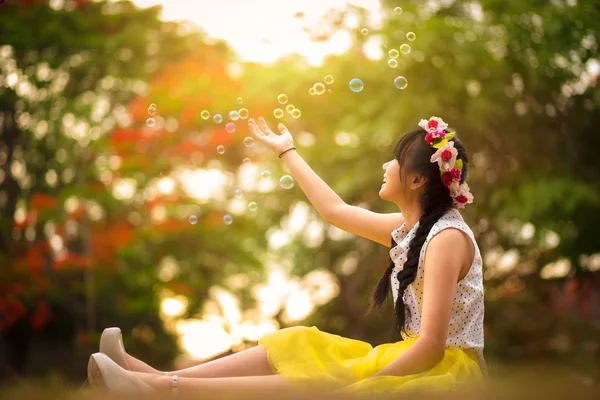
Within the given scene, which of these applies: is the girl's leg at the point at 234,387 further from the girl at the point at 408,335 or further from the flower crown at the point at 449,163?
the flower crown at the point at 449,163

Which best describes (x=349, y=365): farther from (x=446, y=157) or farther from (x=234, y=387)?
(x=446, y=157)

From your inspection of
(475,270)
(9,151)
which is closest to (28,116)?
(9,151)

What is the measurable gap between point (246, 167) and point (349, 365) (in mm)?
7298

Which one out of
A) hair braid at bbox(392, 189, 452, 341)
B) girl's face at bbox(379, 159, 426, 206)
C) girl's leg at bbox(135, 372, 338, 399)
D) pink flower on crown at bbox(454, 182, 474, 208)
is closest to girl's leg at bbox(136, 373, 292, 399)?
girl's leg at bbox(135, 372, 338, 399)

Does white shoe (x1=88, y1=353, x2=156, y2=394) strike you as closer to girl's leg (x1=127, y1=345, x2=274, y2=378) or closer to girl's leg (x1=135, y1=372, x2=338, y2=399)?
girl's leg (x1=135, y1=372, x2=338, y2=399)

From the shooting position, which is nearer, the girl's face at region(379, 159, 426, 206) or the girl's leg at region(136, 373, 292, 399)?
the girl's leg at region(136, 373, 292, 399)

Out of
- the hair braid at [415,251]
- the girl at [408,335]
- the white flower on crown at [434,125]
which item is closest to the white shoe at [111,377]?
the girl at [408,335]

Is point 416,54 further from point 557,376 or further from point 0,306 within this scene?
point 0,306

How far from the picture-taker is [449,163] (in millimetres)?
2551

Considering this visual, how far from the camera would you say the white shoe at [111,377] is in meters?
2.15

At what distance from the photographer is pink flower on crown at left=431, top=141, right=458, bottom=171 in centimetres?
255

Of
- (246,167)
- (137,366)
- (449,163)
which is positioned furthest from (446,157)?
(246,167)

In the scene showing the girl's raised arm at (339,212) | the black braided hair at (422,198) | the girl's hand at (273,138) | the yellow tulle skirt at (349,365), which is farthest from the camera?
the girl's hand at (273,138)

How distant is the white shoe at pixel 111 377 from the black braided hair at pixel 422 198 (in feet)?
3.00
